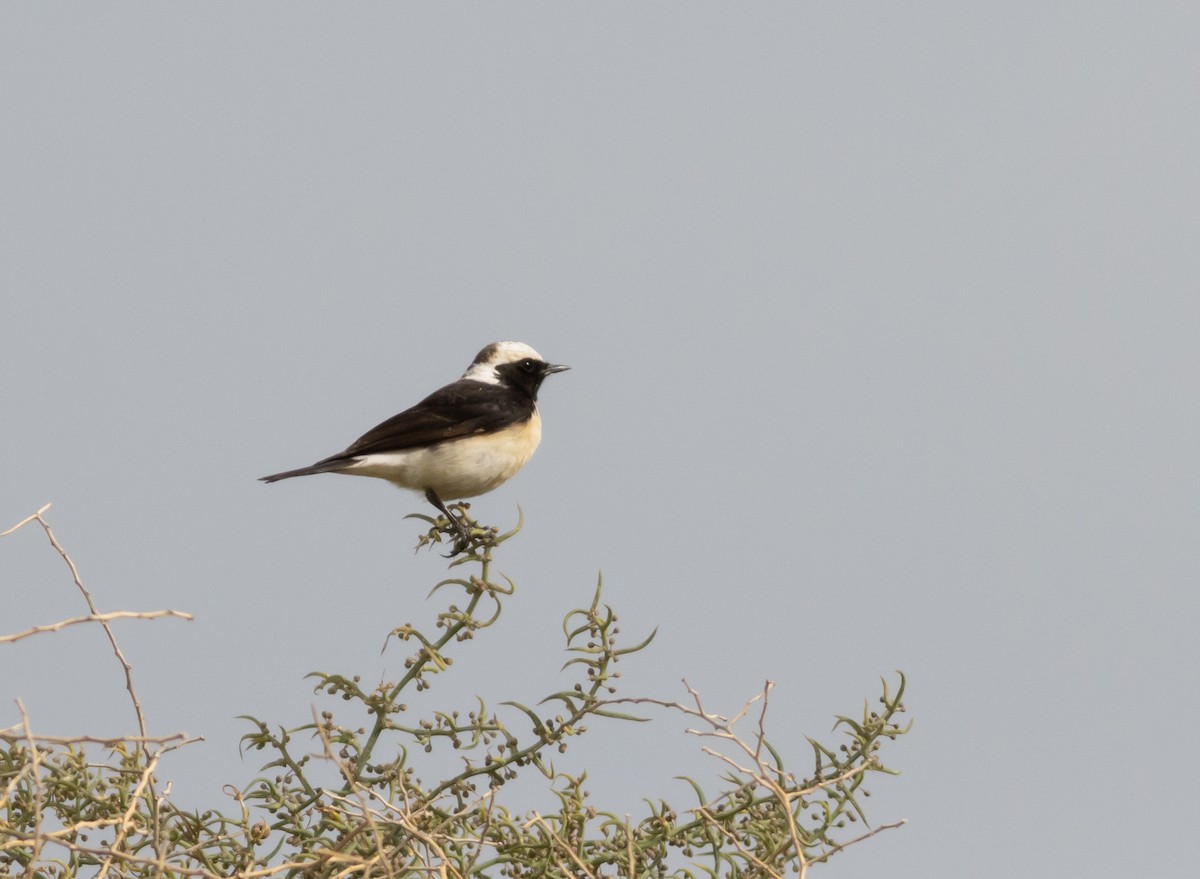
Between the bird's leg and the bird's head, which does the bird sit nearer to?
the bird's leg

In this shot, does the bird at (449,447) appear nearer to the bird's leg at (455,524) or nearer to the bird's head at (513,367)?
the bird's leg at (455,524)

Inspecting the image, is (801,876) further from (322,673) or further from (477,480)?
(477,480)

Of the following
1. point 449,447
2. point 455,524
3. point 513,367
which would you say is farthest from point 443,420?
point 513,367

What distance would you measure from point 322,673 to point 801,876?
4.38 feet

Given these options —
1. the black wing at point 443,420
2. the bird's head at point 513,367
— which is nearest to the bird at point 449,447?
the black wing at point 443,420

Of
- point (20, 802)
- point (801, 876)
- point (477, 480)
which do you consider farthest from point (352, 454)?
point (801, 876)

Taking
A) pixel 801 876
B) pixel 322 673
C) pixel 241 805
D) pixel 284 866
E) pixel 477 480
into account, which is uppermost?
pixel 477 480

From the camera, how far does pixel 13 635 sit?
3.04 metres

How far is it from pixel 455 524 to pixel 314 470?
605 mm

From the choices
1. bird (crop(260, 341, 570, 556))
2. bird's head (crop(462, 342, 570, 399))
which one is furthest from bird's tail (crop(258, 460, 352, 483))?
bird's head (crop(462, 342, 570, 399))

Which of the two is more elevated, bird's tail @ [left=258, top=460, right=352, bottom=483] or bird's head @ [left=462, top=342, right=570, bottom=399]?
bird's head @ [left=462, top=342, right=570, bottom=399]

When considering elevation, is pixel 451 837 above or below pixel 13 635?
below

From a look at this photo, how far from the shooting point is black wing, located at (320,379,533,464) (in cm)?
584

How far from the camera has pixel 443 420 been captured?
5.92m
